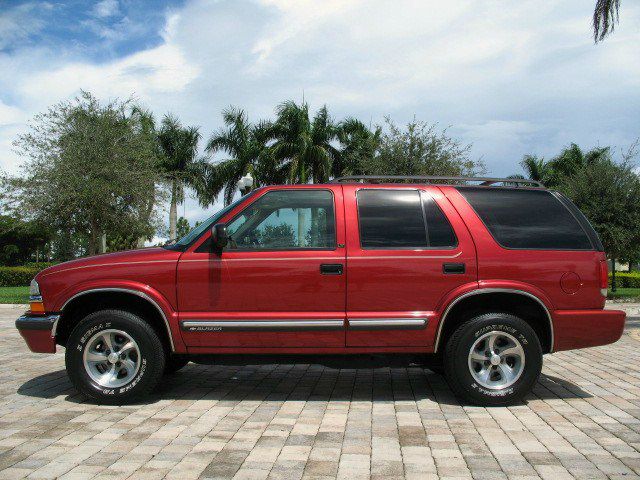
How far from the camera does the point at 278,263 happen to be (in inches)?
212

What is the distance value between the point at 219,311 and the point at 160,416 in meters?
0.99

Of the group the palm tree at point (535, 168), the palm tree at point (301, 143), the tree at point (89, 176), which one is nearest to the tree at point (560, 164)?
the palm tree at point (535, 168)

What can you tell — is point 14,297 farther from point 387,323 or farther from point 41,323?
point 387,323

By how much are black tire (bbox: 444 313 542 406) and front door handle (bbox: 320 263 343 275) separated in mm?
1192

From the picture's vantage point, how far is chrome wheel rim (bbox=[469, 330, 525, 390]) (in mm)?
5445

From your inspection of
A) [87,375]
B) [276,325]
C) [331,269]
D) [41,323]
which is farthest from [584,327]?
[41,323]

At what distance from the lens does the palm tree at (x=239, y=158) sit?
39.4 meters

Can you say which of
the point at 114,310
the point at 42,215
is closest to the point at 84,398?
the point at 114,310

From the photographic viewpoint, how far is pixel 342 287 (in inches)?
211

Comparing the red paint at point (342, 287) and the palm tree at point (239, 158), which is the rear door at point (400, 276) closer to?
the red paint at point (342, 287)

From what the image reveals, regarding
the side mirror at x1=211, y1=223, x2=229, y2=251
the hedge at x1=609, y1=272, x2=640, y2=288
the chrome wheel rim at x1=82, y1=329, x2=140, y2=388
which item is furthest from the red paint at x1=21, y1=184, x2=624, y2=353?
the hedge at x1=609, y1=272, x2=640, y2=288

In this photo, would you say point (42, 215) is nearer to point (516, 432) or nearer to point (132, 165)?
point (132, 165)

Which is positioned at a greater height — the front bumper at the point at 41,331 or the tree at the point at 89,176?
the tree at the point at 89,176

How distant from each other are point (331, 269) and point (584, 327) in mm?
2311
